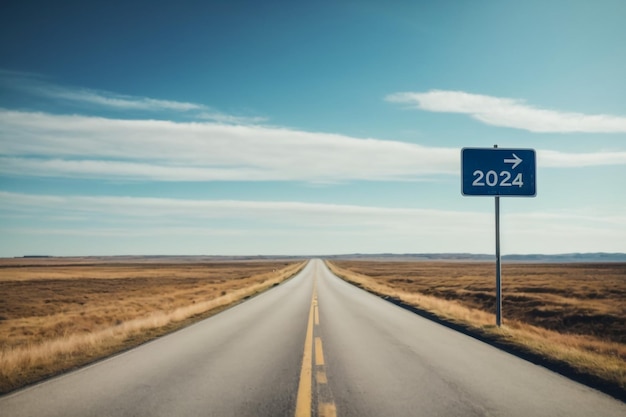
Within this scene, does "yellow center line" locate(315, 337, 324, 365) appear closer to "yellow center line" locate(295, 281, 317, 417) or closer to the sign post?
"yellow center line" locate(295, 281, 317, 417)

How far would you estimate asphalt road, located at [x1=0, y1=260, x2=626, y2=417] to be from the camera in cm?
532

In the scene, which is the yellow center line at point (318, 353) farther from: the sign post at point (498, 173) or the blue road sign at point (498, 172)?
the blue road sign at point (498, 172)

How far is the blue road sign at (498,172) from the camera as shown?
42.4 feet

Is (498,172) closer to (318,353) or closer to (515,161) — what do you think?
(515,161)

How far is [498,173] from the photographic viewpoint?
1302 centimetres

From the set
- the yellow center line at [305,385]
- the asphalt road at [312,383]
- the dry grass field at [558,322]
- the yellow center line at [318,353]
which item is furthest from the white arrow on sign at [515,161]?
the yellow center line at [305,385]

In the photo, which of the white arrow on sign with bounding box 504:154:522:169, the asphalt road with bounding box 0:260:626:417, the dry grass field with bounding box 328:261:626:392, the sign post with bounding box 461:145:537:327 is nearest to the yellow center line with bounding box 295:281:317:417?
the asphalt road with bounding box 0:260:626:417

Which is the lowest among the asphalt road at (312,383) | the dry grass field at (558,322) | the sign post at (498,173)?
the dry grass field at (558,322)

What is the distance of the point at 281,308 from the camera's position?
1852cm

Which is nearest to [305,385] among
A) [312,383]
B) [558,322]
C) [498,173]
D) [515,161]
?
[312,383]

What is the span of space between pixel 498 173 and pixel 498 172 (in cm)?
3

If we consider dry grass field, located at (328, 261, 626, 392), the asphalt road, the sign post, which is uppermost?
the sign post

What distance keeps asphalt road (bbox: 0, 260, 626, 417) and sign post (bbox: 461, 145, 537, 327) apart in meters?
4.75

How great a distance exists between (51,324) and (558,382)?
2202 cm
